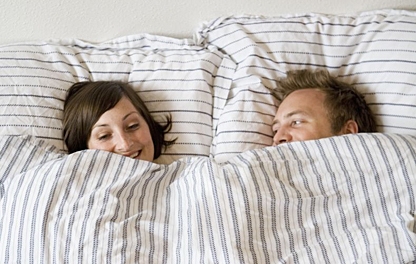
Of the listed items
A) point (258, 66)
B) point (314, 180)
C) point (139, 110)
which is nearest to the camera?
point (314, 180)

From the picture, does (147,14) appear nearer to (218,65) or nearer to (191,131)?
(218,65)

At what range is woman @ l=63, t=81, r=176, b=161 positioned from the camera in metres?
1.34

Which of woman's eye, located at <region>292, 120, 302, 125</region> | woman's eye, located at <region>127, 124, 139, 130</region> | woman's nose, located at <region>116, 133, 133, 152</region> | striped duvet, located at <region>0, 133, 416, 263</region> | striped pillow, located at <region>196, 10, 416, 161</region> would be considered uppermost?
striped pillow, located at <region>196, 10, 416, 161</region>

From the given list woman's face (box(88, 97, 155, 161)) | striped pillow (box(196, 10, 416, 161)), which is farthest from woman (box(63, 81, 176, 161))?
striped pillow (box(196, 10, 416, 161))

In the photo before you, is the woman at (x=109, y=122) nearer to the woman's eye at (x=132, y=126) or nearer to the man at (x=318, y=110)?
the woman's eye at (x=132, y=126)

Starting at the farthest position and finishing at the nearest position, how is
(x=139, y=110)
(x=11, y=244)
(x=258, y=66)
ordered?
(x=258, y=66), (x=139, y=110), (x=11, y=244)

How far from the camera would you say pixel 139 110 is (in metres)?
1.41

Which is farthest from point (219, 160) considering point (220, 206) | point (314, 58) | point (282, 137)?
point (314, 58)

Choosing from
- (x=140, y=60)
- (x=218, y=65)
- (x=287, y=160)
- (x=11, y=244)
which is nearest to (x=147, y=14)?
(x=140, y=60)

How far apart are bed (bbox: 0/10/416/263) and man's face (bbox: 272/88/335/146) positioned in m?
0.08

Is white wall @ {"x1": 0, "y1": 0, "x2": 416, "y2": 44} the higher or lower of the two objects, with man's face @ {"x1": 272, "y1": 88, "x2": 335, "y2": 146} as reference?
higher

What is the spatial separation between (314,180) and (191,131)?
39cm

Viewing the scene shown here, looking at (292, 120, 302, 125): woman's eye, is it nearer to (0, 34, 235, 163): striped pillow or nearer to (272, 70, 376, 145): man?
→ (272, 70, 376, 145): man

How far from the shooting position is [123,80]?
1524mm
